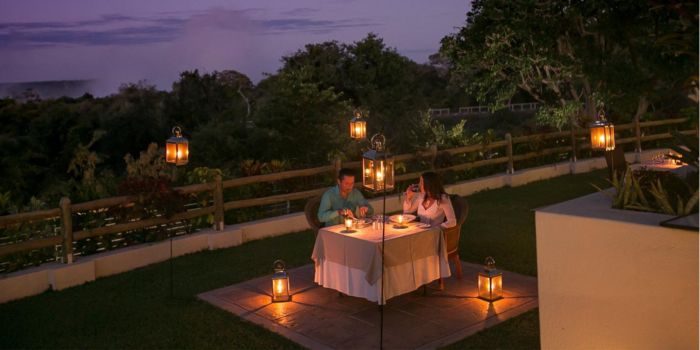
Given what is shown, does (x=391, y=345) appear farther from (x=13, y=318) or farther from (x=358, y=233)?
(x=13, y=318)

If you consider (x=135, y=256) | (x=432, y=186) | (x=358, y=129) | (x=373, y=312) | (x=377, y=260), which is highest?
(x=358, y=129)

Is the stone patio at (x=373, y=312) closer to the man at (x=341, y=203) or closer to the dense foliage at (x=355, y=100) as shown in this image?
the man at (x=341, y=203)

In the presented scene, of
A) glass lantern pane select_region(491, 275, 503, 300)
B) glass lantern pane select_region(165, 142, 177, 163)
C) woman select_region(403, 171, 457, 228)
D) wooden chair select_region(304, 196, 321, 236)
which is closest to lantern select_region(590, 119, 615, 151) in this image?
woman select_region(403, 171, 457, 228)

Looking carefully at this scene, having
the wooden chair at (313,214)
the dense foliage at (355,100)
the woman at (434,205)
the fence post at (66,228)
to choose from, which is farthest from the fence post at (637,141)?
the fence post at (66,228)

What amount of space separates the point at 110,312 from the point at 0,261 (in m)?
2.01

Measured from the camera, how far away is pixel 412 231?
6613 mm

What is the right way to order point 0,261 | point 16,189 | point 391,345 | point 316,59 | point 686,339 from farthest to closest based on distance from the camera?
point 316,59, point 16,189, point 0,261, point 391,345, point 686,339

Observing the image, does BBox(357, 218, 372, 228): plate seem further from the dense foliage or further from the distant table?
the dense foliage

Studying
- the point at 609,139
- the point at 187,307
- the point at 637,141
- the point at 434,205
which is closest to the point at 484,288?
the point at 434,205

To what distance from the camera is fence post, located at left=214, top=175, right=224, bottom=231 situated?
9430 mm

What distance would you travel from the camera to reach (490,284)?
6539 millimetres

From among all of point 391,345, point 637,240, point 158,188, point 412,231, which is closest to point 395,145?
point 158,188

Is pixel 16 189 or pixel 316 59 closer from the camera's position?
pixel 16 189

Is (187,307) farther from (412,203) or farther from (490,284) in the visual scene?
(490,284)
